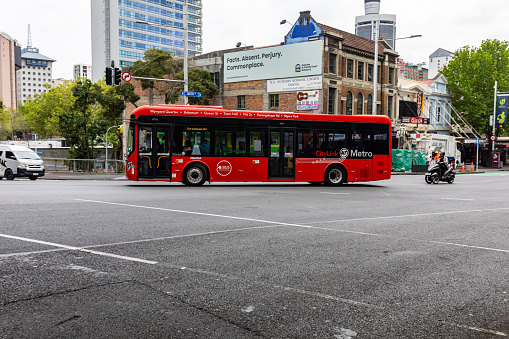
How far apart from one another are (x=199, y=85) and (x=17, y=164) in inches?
766

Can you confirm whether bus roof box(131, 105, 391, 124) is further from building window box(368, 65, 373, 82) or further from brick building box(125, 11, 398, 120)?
building window box(368, 65, 373, 82)

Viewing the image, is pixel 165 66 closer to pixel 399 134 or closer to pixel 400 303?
pixel 399 134

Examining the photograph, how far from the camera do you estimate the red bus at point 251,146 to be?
58.0 ft

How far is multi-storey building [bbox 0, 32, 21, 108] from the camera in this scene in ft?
450

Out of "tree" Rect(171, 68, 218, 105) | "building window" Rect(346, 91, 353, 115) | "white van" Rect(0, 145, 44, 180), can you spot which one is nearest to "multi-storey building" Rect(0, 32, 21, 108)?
"tree" Rect(171, 68, 218, 105)

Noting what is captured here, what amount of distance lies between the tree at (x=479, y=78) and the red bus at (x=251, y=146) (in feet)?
131

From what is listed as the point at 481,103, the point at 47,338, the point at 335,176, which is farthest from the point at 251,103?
the point at 47,338

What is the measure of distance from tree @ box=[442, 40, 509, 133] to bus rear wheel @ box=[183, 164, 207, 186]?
4585cm

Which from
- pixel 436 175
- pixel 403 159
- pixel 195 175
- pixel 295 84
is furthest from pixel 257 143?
pixel 403 159

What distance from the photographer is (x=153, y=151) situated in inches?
695

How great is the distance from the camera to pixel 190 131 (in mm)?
17922

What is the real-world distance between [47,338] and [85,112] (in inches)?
1461

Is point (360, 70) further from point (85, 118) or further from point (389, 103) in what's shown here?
point (85, 118)

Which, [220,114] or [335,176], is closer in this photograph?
[220,114]
